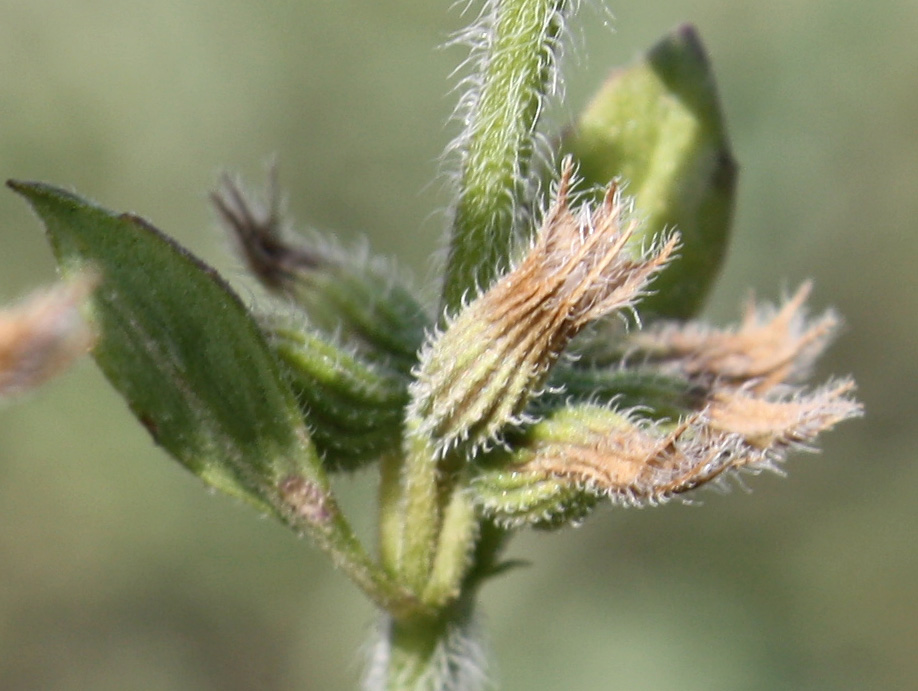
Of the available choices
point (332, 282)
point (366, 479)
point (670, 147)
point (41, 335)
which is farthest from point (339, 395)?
point (366, 479)

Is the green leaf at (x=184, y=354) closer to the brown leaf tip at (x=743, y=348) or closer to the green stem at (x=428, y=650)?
the green stem at (x=428, y=650)

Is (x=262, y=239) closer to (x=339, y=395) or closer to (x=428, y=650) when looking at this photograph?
(x=339, y=395)

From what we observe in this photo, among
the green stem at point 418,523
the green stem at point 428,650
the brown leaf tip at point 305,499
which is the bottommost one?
the green stem at point 428,650

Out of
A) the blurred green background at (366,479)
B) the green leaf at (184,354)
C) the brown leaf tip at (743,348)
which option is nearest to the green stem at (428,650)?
the green leaf at (184,354)

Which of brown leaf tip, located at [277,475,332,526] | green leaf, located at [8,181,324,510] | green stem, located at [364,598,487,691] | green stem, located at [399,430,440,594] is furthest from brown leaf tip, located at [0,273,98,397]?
green stem, located at [364,598,487,691]

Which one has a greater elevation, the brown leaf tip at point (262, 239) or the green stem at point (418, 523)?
the brown leaf tip at point (262, 239)
